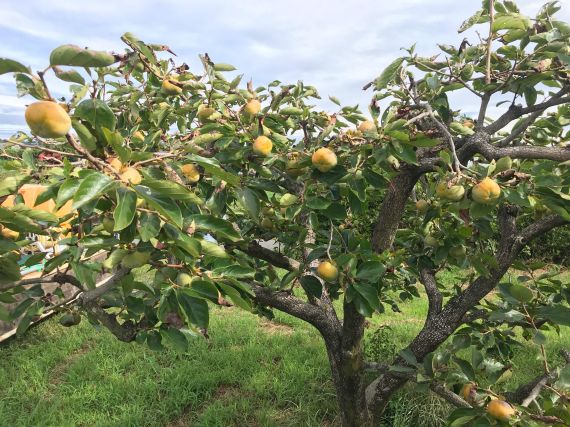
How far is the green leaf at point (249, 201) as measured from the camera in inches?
55.6

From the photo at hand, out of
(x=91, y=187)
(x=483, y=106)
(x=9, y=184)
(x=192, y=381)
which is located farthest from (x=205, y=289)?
(x=192, y=381)

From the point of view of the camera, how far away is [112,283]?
137 centimetres

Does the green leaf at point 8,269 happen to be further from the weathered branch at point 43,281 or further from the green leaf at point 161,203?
the green leaf at point 161,203

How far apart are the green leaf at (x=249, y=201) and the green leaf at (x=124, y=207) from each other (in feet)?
1.65

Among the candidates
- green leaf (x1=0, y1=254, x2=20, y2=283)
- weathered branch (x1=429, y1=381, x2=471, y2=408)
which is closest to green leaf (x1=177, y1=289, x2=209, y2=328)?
green leaf (x1=0, y1=254, x2=20, y2=283)

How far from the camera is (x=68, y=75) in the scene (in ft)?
3.07

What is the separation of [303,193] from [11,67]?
0.94 metres

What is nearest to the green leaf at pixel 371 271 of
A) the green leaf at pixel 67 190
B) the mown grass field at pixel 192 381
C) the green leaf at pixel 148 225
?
the green leaf at pixel 148 225

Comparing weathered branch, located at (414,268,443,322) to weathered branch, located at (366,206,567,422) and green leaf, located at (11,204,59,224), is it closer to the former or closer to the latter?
weathered branch, located at (366,206,567,422)

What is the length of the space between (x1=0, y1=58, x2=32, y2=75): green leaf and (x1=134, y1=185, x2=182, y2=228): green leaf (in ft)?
0.96

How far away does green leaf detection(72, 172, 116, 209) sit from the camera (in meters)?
0.83

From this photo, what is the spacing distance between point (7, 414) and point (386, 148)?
3233mm

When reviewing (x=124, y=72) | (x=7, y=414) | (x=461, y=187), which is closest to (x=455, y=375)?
(x=461, y=187)

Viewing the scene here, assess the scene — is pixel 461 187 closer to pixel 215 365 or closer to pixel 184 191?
pixel 184 191
